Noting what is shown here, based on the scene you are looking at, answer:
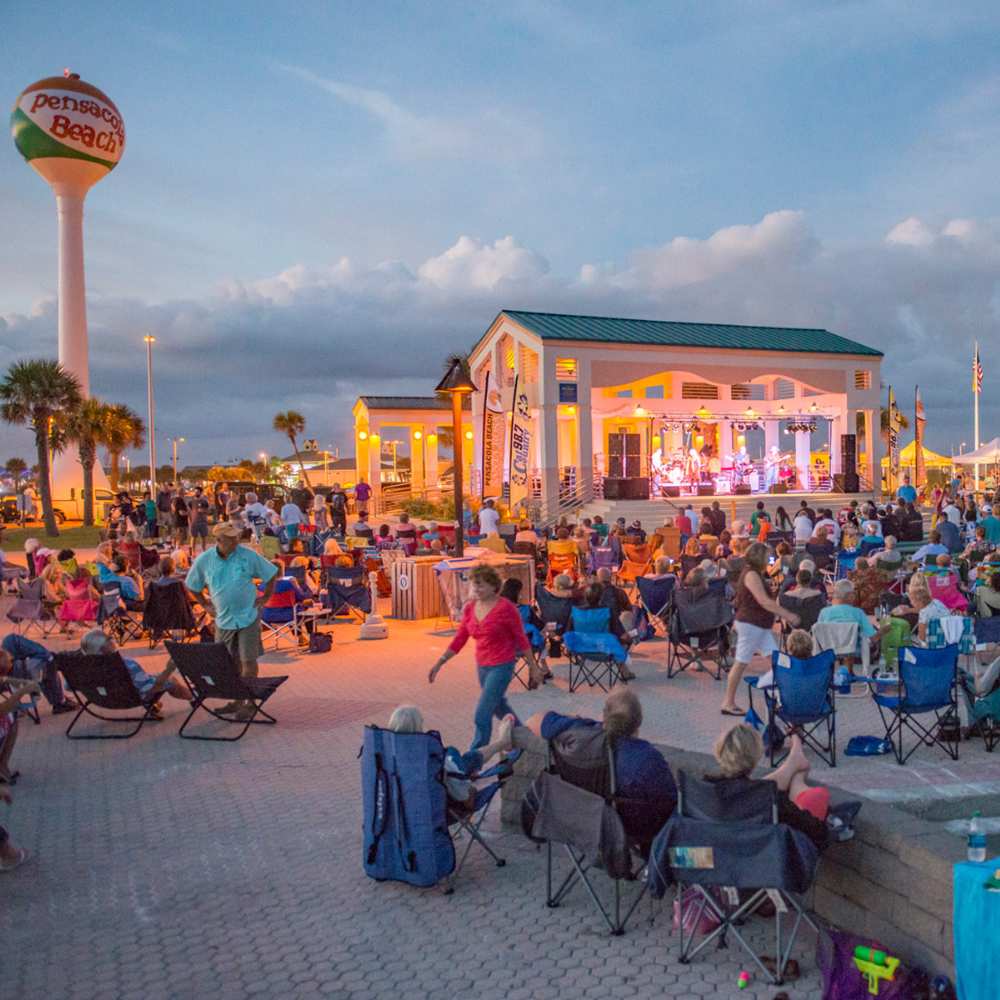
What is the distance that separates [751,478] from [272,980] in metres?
28.1

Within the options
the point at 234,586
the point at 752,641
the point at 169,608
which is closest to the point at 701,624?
the point at 752,641

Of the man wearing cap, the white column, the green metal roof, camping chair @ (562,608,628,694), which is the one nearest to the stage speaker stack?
the green metal roof

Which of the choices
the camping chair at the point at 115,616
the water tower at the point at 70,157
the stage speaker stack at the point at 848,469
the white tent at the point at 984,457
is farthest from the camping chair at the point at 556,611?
the water tower at the point at 70,157

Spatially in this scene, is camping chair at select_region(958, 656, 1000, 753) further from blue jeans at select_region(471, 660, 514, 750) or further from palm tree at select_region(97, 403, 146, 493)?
palm tree at select_region(97, 403, 146, 493)

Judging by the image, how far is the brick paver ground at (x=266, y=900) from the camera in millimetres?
3719

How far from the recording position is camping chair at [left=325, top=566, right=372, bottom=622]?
40.5 feet

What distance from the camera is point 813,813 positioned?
373 centimetres

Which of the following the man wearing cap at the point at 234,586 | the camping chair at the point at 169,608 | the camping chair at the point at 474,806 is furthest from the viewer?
the camping chair at the point at 169,608

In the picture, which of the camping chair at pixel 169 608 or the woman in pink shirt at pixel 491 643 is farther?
the camping chair at pixel 169 608

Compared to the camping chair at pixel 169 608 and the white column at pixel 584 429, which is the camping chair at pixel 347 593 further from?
the white column at pixel 584 429

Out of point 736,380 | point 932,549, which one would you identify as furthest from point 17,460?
point 932,549

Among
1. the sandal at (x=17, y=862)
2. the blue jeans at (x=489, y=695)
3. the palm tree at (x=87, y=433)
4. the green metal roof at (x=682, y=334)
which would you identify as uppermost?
the green metal roof at (x=682, y=334)

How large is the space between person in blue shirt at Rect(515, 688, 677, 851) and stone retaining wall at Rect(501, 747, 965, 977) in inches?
28.9

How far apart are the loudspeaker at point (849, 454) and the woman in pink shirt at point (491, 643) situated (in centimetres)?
2708
